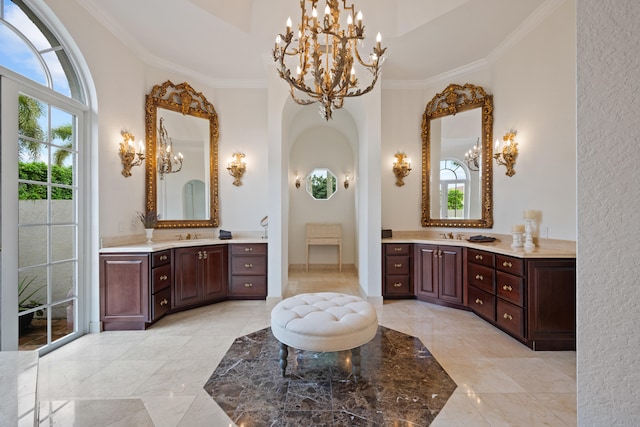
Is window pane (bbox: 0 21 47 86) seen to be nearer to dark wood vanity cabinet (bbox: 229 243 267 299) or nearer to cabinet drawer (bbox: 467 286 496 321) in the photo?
dark wood vanity cabinet (bbox: 229 243 267 299)

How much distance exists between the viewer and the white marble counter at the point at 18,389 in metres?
0.84

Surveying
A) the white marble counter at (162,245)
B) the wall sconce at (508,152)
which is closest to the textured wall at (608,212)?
the wall sconce at (508,152)

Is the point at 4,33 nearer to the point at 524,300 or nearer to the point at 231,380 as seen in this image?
the point at 231,380

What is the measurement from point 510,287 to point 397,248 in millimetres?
1569

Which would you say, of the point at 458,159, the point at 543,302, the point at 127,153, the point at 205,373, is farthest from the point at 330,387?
the point at 458,159

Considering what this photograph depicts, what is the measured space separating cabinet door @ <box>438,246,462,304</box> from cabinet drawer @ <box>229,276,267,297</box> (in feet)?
8.61

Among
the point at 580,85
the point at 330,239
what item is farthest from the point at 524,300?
the point at 330,239

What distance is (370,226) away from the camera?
4.14 m

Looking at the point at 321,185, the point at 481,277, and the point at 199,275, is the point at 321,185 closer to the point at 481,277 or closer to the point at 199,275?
the point at 199,275

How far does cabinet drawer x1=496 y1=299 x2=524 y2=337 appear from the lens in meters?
2.86

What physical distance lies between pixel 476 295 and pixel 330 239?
3.38m

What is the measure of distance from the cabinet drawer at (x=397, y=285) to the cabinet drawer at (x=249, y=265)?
6.20 feet

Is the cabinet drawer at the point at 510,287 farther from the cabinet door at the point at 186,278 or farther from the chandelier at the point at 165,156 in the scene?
the chandelier at the point at 165,156

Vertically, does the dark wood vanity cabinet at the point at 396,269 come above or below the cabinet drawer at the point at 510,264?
below
